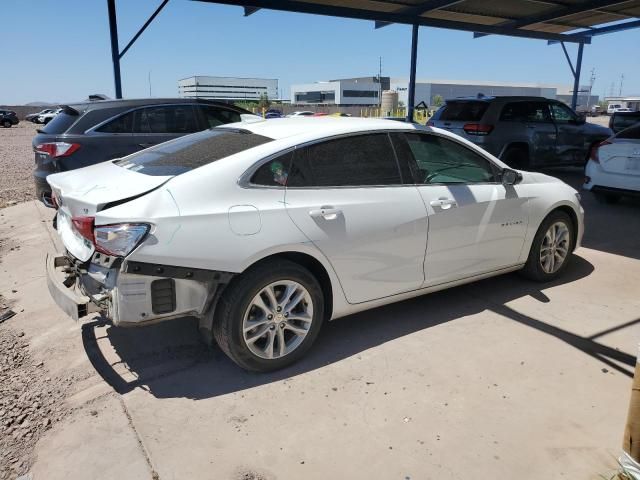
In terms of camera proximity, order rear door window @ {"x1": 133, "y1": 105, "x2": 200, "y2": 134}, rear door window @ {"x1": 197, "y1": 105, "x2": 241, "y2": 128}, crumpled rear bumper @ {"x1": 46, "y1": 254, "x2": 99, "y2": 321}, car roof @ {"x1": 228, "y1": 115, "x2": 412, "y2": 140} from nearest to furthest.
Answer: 1. crumpled rear bumper @ {"x1": 46, "y1": 254, "x2": 99, "y2": 321}
2. car roof @ {"x1": 228, "y1": 115, "x2": 412, "y2": 140}
3. rear door window @ {"x1": 133, "y1": 105, "x2": 200, "y2": 134}
4. rear door window @ {"x1": 197, "y1": 105, "x2": 241, "y2": 128}

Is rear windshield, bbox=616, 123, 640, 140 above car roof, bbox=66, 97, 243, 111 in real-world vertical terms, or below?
below

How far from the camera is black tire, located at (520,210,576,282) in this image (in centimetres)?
472

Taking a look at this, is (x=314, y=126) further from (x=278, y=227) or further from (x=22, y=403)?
(x=22, y=403)

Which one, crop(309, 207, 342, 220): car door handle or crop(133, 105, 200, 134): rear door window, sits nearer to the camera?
crop(309, 207, 342, 220): car door handle

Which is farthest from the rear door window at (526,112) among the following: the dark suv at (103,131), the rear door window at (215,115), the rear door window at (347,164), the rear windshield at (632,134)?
the rear door window at (347,164)

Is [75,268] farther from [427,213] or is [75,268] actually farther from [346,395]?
[427,213]

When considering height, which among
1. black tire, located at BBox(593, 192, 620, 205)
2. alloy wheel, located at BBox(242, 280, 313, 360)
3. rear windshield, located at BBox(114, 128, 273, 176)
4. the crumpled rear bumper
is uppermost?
rear windshield, located at BBox(114, 128, 273, 176)

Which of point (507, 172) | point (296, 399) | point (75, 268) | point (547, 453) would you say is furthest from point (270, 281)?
point (507, 172)

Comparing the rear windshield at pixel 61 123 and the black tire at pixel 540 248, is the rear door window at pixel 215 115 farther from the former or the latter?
the black tire at pixel 540 248

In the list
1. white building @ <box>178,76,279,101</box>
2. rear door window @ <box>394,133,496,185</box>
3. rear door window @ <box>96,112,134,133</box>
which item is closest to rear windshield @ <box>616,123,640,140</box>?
rear door window @ <box>394,133,496,185</box>

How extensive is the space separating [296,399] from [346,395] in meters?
0.31

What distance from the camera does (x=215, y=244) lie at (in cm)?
295

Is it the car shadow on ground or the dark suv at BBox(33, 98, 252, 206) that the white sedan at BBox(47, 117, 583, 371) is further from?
the dark suv at BBox(33, 98, 252, 206)

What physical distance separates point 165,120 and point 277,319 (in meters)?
4.79
